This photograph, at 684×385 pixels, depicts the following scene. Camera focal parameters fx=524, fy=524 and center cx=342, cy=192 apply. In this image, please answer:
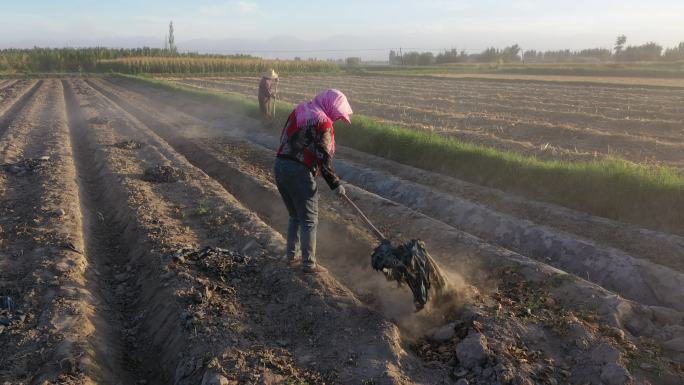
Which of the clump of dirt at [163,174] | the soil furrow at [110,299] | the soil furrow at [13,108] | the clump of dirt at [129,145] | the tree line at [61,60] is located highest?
the tree line at [61,60]

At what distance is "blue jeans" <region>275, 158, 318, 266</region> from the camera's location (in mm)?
5609

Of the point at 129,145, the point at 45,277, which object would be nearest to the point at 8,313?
the point at 45,277

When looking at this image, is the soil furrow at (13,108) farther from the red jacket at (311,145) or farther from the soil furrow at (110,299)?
the red jacket at (311,145)

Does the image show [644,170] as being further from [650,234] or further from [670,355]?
[670,355]

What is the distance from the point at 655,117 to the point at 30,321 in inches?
747

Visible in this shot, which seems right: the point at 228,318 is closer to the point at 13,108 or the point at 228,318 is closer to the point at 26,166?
the point at 26,166

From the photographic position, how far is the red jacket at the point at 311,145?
543cm

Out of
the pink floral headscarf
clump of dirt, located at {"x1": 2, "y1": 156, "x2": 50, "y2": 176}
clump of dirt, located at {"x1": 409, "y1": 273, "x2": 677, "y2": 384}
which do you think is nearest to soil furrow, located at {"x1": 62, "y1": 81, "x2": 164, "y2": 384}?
clump of dirt, located at {"x1": 2, "y1": 156, "x2": 50, "y2": 176}

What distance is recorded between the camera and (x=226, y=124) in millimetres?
19000

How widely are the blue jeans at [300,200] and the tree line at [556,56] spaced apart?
67303mm

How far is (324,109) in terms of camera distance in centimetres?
548

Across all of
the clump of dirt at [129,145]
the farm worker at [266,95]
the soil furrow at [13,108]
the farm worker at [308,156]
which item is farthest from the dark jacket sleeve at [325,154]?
the soil furrow at [13,108]

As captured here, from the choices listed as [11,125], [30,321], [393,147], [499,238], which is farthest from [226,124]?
[30,321]

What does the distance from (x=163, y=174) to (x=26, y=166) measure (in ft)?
9.82
